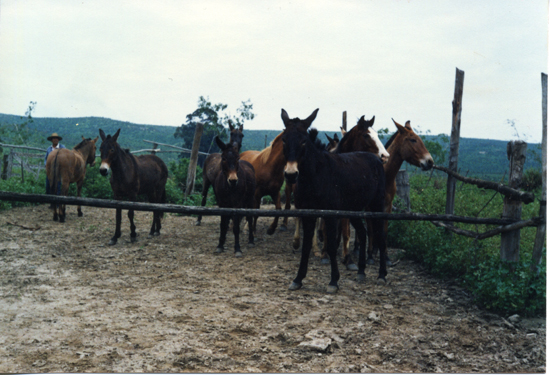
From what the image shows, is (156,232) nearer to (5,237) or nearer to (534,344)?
(5,237)

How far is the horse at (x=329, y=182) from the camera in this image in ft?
14.6

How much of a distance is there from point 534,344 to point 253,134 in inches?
1892

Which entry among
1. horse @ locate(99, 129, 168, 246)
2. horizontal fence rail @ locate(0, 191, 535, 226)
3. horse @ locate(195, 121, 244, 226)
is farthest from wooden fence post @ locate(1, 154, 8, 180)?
horizontal fence rail @ locate(0, 191, 535, 226)

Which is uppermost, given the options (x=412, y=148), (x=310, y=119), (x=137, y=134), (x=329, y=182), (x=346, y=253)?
(x=137, y=134)

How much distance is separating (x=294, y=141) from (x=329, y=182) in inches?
30.9

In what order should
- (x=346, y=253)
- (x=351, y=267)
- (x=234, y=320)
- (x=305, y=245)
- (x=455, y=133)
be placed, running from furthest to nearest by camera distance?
(x=346, y=253) < (x=351, y=267) < (x=455, y=133) < (x=305, y=245) < (x=234, y=320)

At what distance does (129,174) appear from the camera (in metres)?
7.61

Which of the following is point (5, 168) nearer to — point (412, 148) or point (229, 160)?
point (229, 160)

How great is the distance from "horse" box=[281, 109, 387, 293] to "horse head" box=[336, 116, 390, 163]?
0.62 metres

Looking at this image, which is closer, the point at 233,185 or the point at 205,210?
the point at 205,210

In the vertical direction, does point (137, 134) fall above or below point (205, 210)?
above

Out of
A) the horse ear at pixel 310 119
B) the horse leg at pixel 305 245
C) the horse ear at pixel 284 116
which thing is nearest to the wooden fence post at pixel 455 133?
the horse leg at pixel 305 245

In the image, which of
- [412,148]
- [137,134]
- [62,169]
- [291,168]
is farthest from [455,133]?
[137,134]

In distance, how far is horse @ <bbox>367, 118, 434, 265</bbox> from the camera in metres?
6.15
